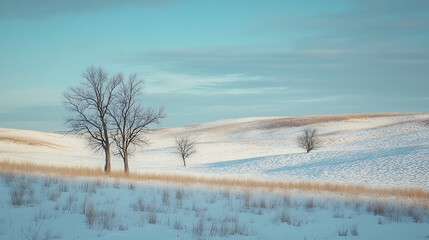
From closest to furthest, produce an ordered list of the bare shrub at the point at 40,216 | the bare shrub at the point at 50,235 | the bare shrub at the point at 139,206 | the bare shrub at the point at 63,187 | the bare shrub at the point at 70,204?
the bare shrub at the point at 50,235
the bare shrub at the point at 40,216
the bare shrub at the point at 70,204
the bare shrub at the point at 139,206
the bare shrub at the point at 63,187


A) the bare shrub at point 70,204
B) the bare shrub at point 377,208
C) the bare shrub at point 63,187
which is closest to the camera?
the bare shrub at point 70,204

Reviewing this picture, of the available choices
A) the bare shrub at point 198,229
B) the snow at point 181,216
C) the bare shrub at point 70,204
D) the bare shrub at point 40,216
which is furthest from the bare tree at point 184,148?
the bare shrub at point 198,229

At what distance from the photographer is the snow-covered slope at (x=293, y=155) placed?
97.9ft

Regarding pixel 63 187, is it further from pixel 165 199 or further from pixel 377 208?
pixel 377 208

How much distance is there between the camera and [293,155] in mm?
42344

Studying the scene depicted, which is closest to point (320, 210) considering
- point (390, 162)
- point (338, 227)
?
point (338, 227)

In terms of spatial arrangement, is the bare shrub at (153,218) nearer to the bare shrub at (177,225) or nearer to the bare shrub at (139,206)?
the bare shrub at (177,225)

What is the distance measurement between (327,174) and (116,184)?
24387mm

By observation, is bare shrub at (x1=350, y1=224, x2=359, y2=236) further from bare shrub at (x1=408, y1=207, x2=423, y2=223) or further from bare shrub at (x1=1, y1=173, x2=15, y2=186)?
bare shrub at (x1=1, y1=173, x2=15, y2=186)

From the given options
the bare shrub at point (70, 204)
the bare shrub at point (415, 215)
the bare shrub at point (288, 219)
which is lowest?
the bare shrub at point (415, 215)

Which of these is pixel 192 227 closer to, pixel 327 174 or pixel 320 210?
pixel 320 210


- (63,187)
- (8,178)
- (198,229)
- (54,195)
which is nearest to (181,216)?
(198,229)

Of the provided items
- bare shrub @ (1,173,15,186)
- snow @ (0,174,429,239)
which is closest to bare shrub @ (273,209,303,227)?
snow @ (0,174,429,239)

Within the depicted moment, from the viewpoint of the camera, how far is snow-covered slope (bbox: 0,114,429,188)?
2984cm
